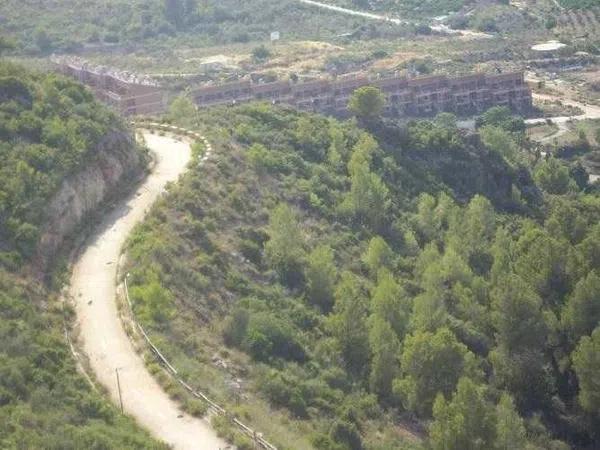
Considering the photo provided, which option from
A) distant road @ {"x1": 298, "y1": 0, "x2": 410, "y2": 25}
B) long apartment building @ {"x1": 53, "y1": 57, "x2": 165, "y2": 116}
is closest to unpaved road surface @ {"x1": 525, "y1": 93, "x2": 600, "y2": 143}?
long apartment building @ {"x1": 53, "y1": 57, "x2": 165, "y2": 116}

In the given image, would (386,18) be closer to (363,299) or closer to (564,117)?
(564,117)

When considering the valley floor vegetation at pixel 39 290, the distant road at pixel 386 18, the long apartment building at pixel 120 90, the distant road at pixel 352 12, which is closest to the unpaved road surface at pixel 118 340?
the valley floor vegetation at pixel 39 290

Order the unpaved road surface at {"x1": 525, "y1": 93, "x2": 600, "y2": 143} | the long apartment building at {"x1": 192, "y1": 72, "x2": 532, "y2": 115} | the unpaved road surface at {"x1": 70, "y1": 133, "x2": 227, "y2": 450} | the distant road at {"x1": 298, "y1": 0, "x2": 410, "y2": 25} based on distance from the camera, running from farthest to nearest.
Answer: the distant road at {"x1": 298, "y1": 0, "x2": 410, "y2": 25}
the long apartment building at {"x1": 192, "y1": 72, "x2": 532, "y2": 115}
the unpaved road surface at {"x1": 525, "y1": 93, "x2": 600, "y2": 143}
the unpaved road surface at {"x1": 70, "y1": 133, "x2": 227, "y2": 450}

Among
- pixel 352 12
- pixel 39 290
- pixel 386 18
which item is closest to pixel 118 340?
pixel 39 290

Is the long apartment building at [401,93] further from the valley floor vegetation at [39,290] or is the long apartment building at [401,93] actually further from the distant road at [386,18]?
the valley floor vegetation at [39,290]

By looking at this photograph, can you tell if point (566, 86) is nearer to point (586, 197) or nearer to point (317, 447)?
point (586, 197)

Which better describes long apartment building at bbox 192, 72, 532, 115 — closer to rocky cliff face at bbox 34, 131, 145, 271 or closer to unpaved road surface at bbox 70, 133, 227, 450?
rocky cliff face at bbox 34, 131, 145, 271
